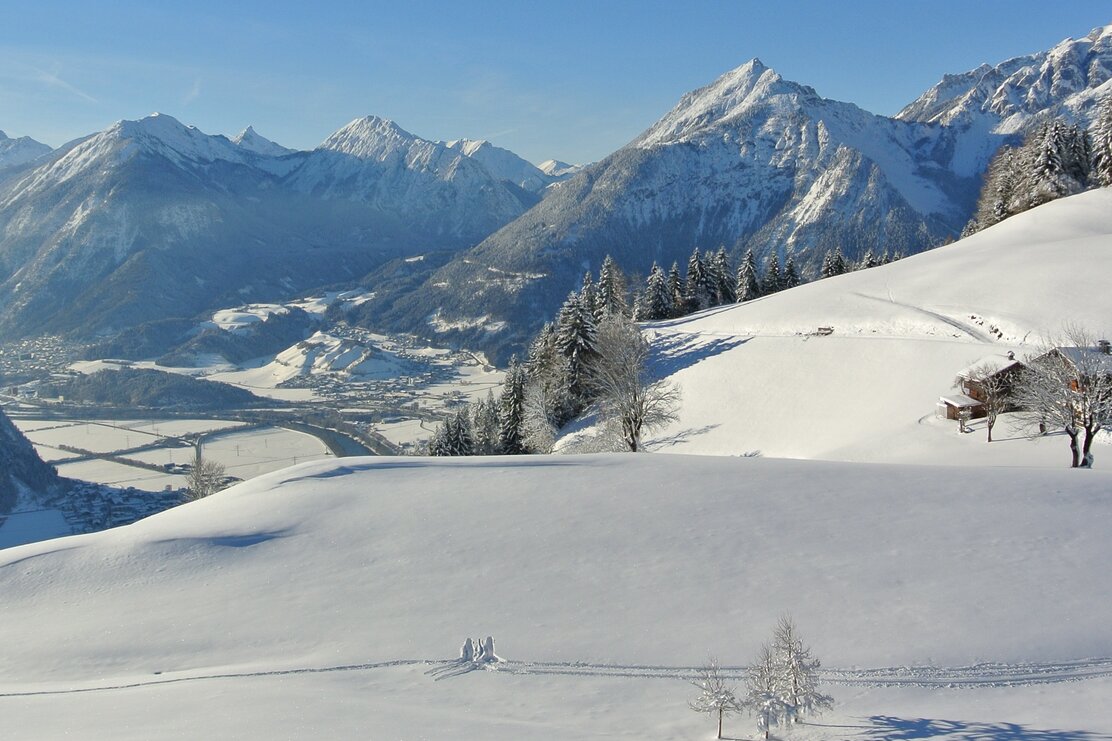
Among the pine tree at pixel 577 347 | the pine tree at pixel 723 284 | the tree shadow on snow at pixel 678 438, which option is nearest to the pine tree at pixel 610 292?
the pine tree at pixel 577 347

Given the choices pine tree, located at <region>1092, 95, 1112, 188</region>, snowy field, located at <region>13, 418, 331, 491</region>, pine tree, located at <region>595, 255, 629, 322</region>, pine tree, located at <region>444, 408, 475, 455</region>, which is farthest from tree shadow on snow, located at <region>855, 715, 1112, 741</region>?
snowy field, located at <region>13, 418, 331, 491</region>

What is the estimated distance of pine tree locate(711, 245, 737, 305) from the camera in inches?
3036

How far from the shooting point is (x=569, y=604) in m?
15.9

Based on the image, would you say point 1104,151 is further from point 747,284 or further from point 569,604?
point 569,604

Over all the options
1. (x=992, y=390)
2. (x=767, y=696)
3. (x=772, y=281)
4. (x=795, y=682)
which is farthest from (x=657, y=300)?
(x=767, y=696)

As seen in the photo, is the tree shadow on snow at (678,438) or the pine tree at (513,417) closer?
the tree shadow on snow at (678,438)

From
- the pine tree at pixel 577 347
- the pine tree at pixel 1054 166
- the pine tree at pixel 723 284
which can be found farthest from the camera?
the pine tree at pixel 723 284

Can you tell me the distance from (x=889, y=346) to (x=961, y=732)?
125 ft

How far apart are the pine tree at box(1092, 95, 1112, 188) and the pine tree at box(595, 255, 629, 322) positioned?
47.3 metres

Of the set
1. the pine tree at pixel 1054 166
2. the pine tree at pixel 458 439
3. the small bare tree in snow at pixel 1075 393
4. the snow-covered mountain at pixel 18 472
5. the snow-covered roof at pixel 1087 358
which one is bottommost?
the snow-covered mountain at pixel 18 472

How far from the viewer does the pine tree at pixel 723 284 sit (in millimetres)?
77125

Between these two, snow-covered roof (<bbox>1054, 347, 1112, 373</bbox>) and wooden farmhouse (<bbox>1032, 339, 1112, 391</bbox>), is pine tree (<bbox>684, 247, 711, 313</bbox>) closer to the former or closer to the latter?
wooden farmhouse (<bbox>1032, 339, 1112, 391</bbox>)

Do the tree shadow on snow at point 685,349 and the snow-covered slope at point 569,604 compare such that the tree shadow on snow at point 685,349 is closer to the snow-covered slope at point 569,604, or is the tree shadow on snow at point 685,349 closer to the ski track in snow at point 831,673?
the snow-covered slope at point 569,604

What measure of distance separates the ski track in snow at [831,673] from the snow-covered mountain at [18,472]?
79.3m
